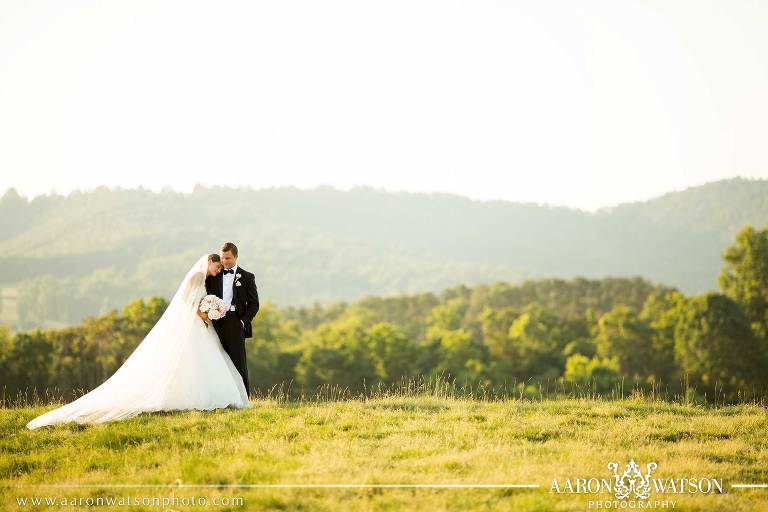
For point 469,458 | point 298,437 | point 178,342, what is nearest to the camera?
point 469,458

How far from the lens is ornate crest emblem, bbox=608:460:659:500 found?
773 centimetres

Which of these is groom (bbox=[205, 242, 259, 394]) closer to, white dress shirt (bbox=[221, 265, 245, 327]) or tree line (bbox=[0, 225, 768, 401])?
white dress shirt (bbox=[221, 265, 245, 327])

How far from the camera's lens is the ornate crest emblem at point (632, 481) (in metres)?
7.73

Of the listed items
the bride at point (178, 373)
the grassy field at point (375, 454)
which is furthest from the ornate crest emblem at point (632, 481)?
the bride at point (178, 373)

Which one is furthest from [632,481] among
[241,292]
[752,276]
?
[752,276]

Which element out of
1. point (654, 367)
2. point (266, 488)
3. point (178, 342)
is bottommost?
point (654, 367)

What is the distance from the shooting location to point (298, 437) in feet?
32.2

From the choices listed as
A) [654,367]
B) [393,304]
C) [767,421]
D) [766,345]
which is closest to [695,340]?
[766,345]

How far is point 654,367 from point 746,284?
Answer: 11.1 m

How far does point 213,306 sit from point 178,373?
1.22 metres

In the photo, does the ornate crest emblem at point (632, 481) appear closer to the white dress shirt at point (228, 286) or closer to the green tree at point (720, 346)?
the white dress shirt at point (228, 286)

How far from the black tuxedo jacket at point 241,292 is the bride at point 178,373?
0.51 ft

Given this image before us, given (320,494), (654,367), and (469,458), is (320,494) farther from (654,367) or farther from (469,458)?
(654,367)

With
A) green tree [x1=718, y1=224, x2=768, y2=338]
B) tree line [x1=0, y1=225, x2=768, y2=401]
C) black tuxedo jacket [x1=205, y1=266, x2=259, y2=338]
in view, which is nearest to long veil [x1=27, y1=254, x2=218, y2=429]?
black tuxedo jacket [x1=205, y1=266, x2=259, y2=338]
